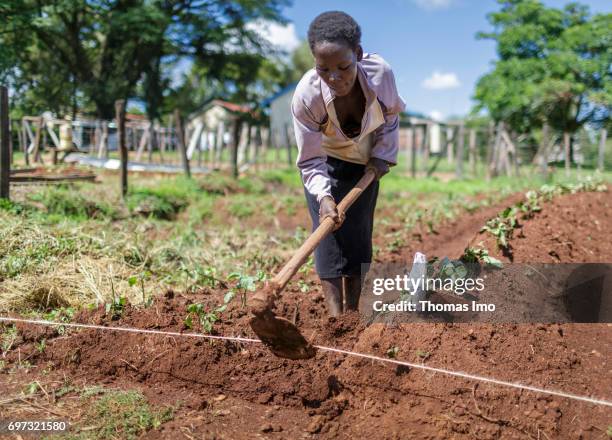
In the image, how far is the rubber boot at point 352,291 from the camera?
2.95 meters

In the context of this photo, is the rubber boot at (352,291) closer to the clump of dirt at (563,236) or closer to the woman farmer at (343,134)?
the woman farmer at (343,134)

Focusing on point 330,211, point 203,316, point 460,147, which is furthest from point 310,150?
point 460,147

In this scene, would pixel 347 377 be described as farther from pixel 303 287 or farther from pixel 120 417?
pixel 303 287

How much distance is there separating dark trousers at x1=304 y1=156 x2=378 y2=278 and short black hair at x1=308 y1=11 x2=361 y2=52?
71 centimetres

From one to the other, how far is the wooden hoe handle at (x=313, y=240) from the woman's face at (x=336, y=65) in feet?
1.61

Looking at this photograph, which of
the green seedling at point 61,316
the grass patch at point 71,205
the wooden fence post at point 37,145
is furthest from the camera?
the wooden fence post at point 37,145

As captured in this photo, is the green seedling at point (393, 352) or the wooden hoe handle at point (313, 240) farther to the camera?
the green seedling at point (393, 352)

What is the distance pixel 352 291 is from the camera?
9.79ft

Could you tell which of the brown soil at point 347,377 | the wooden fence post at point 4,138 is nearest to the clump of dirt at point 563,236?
the brown soil at point 347,377

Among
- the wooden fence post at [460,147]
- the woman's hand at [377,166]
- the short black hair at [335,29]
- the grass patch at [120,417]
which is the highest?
the wooden fence post at [460,147]

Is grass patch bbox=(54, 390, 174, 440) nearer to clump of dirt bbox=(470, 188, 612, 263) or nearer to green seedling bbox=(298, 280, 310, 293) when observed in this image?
green seedling bbox=(298, 280, 310, 293)

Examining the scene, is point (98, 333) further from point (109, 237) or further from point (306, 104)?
Answer: point (109, 237)

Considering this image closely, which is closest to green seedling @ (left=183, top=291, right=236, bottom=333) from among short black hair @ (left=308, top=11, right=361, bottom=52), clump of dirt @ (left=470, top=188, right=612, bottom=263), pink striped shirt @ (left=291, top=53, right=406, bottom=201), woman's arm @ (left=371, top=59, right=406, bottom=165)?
pink striped shirt @ (left=291, top=53, right=406, bottom=201)

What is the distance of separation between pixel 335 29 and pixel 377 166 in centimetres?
78
